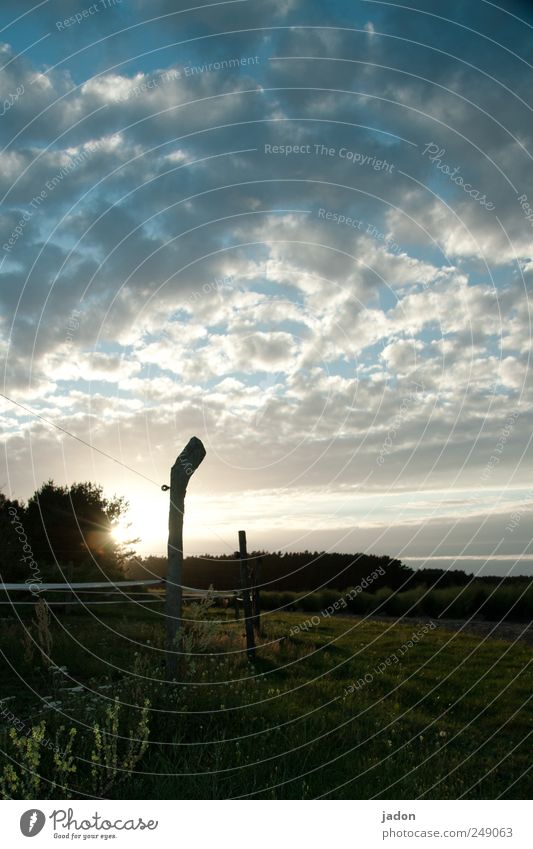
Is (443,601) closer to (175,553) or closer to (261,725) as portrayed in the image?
(175,553)

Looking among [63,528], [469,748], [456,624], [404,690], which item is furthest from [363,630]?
[63,528]

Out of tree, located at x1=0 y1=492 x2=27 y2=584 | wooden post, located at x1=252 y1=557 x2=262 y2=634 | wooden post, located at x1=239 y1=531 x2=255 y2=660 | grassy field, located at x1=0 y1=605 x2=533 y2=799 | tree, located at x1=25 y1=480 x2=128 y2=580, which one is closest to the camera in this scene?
grassy field, located at x1=0 y1=605 x2=533 y2=799

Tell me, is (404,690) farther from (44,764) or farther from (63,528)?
(63,528)

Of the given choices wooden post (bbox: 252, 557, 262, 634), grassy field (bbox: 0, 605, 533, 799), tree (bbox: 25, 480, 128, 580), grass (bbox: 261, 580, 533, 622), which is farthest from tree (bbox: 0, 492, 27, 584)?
grassy field (bbox: 0, 605, 533, 799)

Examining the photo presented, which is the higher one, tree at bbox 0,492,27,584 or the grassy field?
tree at bbox 0,492,27,584

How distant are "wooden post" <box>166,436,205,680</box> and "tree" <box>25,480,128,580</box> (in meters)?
15.5

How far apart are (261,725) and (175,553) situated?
2.54 meters

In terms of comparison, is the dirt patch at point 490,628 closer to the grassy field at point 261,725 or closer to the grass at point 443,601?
the grass at point 443,601

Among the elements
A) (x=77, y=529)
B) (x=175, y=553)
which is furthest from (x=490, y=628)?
(x=77, y=529)

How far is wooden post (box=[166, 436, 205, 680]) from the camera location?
8.86m

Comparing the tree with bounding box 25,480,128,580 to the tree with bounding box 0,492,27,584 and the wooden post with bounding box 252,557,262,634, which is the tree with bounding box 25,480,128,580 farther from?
the wooden post with bounding box 252,557,262,634

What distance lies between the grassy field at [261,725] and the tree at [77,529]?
43.4 feet

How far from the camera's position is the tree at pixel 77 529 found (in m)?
25.7

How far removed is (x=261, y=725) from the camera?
728 cm
